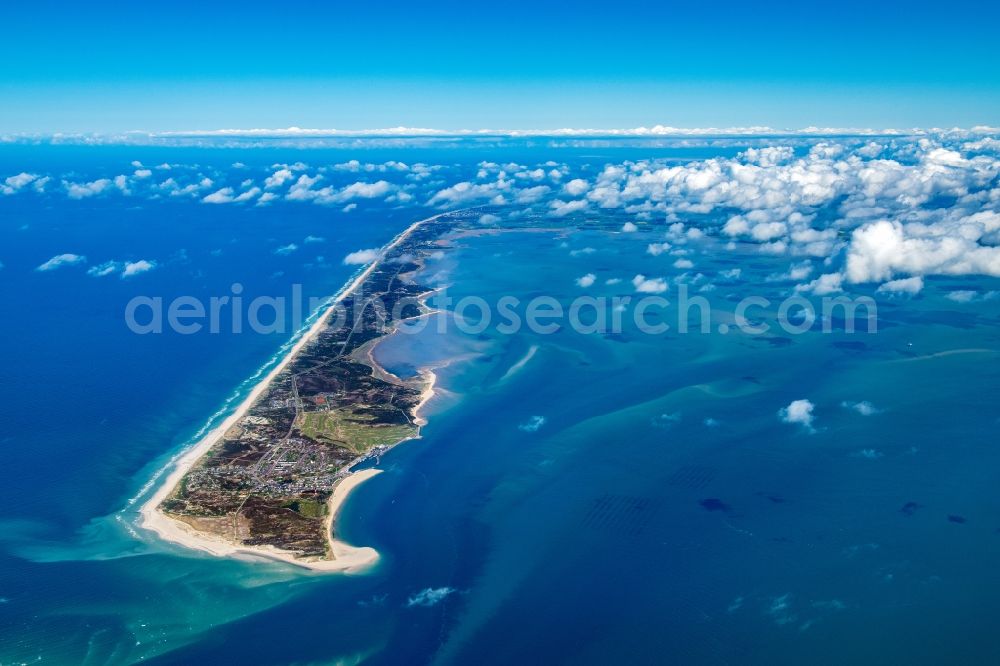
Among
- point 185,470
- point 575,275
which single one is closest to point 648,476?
point 185,470

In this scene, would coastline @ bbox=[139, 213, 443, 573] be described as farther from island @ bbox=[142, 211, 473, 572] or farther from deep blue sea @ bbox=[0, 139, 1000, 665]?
deep blue sea @ bbox=[0, 139, 1000, 665]

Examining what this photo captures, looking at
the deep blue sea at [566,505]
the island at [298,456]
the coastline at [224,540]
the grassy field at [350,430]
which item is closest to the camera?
the deep blue sea at [566,505]

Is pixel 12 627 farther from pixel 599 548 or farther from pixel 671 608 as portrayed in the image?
pixel 671 608

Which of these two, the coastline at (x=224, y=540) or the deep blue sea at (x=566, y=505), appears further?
the coastline at (x=224, y=540)

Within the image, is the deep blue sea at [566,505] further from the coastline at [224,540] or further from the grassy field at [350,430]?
the grassy field at [350,430]

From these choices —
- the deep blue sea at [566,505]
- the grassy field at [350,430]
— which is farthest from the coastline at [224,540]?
the grassy field at [350,430]

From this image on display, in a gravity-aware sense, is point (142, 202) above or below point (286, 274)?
above
